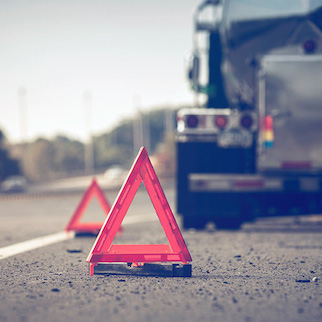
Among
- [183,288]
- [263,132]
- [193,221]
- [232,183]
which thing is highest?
[263,132]

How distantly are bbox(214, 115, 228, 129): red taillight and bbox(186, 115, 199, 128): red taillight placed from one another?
271mm

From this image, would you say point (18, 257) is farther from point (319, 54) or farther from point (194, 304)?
point (319, 54)

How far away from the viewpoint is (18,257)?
579 cm

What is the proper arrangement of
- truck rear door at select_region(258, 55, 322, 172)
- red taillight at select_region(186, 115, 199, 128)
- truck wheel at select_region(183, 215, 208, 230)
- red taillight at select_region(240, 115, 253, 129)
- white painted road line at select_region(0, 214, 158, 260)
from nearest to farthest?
white painted road line at select_region(0, 214, 158, 260) < truck rear door at select_region(258, 55, 322, 172) < red taillight at select_region(240, 115, 253, 129) < red taillight at select_region(186, 115, 199, 128) < truck wheel at select_region(183, 215, 208, 230)

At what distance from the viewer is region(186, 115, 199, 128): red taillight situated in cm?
772

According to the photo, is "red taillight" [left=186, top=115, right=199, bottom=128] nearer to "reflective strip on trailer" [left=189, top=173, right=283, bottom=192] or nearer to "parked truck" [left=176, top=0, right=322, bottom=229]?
"parked truck" [left=176, top=0, right=322, bottom=229]

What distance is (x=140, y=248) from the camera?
4.90 metres

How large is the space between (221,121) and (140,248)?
3257 mm

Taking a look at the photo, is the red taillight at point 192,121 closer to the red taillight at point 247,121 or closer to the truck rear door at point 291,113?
the red taillight at point 247,121

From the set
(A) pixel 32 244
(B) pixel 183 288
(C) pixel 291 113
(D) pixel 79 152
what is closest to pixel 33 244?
(A) pixel 32 244

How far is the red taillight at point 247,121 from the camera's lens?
25.0ft

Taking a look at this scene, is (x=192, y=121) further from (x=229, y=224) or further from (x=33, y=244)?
(x=33, y=244)

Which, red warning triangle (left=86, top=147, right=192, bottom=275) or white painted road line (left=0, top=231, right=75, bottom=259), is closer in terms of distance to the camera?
red warning triangle (left=86, top=147, right=192, bottom=275)

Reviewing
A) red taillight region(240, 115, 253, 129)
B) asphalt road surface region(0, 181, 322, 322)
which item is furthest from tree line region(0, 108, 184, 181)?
asphalt road surface region(0, 181, 322, 322)
